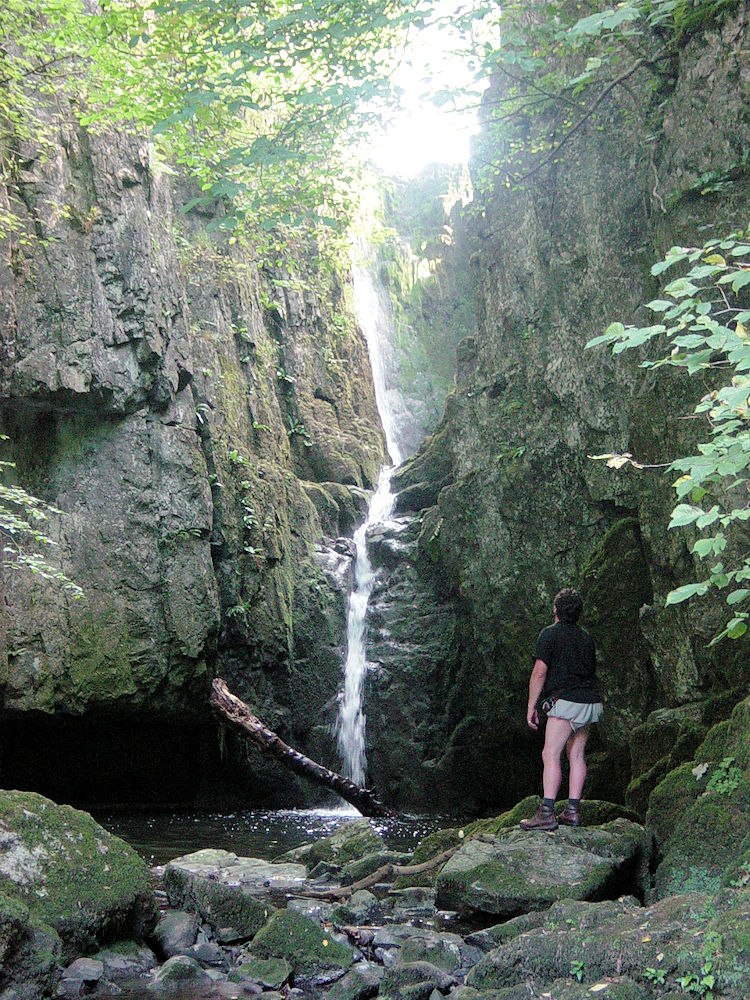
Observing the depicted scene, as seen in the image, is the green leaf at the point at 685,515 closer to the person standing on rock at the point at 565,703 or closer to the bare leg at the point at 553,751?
the person standing on rock at the point at 565,703

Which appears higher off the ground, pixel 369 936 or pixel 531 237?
pixel 531 237

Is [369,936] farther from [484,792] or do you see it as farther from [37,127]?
[37,127]

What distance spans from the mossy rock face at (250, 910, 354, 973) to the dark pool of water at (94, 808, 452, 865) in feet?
12.0

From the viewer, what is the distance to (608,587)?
955 cm

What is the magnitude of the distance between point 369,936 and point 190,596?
6866 mm

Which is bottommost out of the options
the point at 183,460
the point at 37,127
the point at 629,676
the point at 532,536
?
the point at 629,676

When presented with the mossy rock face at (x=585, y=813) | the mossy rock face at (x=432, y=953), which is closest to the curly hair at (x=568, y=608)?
the mossy rock face at (x=585, y=813)

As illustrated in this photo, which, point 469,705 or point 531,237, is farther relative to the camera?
point 469,705

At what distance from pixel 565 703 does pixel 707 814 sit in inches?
49.8

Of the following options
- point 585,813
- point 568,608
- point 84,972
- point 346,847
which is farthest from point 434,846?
point 84,972

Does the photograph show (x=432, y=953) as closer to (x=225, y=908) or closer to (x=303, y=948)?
(x=303, y=948)

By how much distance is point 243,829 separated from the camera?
10523 mm

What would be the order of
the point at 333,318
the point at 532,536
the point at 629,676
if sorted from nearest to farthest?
the point at 629,676 → the point at 532,536 → the point at 333,318

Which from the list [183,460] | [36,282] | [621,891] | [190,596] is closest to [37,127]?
[36,282]
